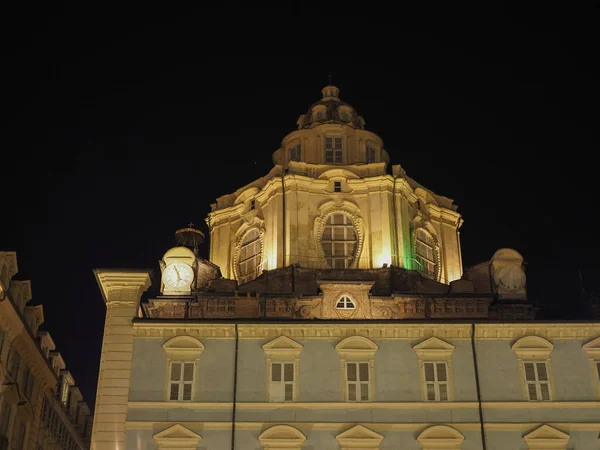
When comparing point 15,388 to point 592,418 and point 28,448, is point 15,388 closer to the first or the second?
point 28,448

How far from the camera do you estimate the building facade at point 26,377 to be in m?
49.2

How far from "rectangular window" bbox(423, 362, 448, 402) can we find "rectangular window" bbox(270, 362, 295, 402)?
6832 millimetres

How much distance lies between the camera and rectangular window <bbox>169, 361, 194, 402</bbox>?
44.9m

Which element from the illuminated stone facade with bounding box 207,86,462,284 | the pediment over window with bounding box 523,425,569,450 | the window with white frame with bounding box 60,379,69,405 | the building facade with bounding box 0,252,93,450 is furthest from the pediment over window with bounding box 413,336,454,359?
the window with white frame with bounding box 60,379,69,405

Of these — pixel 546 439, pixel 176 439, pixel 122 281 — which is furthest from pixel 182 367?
pixel 546 439

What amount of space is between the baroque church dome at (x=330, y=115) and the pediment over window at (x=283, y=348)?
74.6ft

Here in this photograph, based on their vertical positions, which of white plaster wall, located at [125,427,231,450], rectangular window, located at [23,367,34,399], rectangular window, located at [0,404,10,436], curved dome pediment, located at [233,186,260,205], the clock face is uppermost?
curved dome pediment, located at [233,186,260,205]

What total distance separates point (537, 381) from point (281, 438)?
13.3m

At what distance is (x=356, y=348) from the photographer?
1812 inches

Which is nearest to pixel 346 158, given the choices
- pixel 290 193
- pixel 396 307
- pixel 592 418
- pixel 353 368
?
pixel 290 193

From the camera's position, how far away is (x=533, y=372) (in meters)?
45.9

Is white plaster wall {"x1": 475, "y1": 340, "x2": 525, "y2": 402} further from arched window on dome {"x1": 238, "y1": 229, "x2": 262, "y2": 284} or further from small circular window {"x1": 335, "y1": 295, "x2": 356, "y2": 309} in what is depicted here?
arched window on dome {"x1": 238, "y1": 229, "x2": 262, "y2": 284}

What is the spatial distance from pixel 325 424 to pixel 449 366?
709 cm

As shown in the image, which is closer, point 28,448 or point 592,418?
point 592,418
